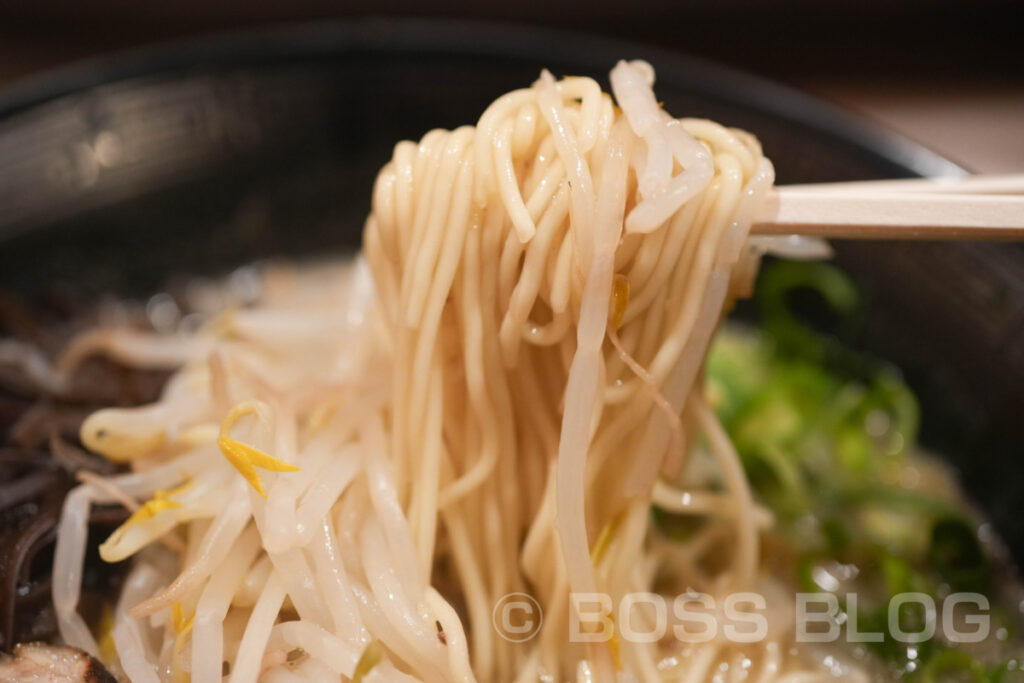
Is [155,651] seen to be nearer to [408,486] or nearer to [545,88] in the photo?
[408,486]

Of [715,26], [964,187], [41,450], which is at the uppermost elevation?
[715,26]

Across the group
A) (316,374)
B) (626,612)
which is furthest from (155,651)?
(626,612)

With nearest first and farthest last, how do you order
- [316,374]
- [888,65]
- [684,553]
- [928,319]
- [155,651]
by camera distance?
[155,651], [684,553], [316,374], [928,319], [888,65]

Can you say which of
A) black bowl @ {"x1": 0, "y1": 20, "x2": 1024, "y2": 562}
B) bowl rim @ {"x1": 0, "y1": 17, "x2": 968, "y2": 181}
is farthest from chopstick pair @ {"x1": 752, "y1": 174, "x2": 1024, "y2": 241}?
bowl rim @ {"x1": 0, "y1": 17, "x2": 968, "y2": 181}

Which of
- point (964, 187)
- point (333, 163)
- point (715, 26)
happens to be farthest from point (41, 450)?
point (715, 26)

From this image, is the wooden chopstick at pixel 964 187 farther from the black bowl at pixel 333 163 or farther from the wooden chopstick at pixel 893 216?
the black bowl at pixel 333 163

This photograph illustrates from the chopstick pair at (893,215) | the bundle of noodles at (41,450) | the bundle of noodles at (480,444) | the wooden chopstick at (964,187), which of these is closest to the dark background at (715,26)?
the bundle of noodles at (41,450)

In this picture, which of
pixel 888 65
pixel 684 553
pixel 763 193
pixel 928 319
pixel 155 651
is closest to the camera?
pixel 763 193

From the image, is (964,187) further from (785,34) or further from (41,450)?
(785,34)
